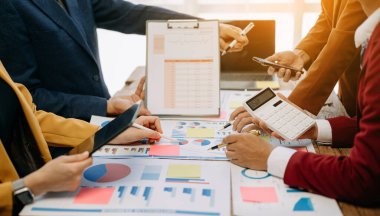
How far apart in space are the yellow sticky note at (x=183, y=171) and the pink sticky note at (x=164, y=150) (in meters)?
0.08

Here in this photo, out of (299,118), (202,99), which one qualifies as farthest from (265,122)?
(202,99)

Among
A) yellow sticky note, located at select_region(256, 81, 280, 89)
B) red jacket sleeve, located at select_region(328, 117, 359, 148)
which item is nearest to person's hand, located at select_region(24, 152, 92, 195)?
red jacket sleeve, located at select_region(328, 117, 359, 148)

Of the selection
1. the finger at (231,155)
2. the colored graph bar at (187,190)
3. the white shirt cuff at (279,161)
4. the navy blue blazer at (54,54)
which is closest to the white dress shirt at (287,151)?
the white shirt cuff at (279,161)

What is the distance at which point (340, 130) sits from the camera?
4.08ft

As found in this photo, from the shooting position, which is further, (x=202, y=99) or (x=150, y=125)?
(x=202, y=99)

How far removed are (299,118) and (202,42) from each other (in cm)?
49

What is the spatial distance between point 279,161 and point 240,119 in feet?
1.14

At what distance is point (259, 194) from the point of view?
0.99m

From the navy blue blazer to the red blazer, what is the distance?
81 cm

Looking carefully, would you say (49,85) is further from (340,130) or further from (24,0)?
(340,130)

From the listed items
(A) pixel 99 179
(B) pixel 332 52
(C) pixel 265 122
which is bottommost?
(A) pixel 99 179

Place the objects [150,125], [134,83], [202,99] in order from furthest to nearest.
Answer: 1. [134,83]
2. [202,99]
3. [150,125]

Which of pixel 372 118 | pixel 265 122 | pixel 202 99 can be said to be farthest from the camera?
pixel 202 99

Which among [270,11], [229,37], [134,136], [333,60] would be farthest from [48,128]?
[270,11]
